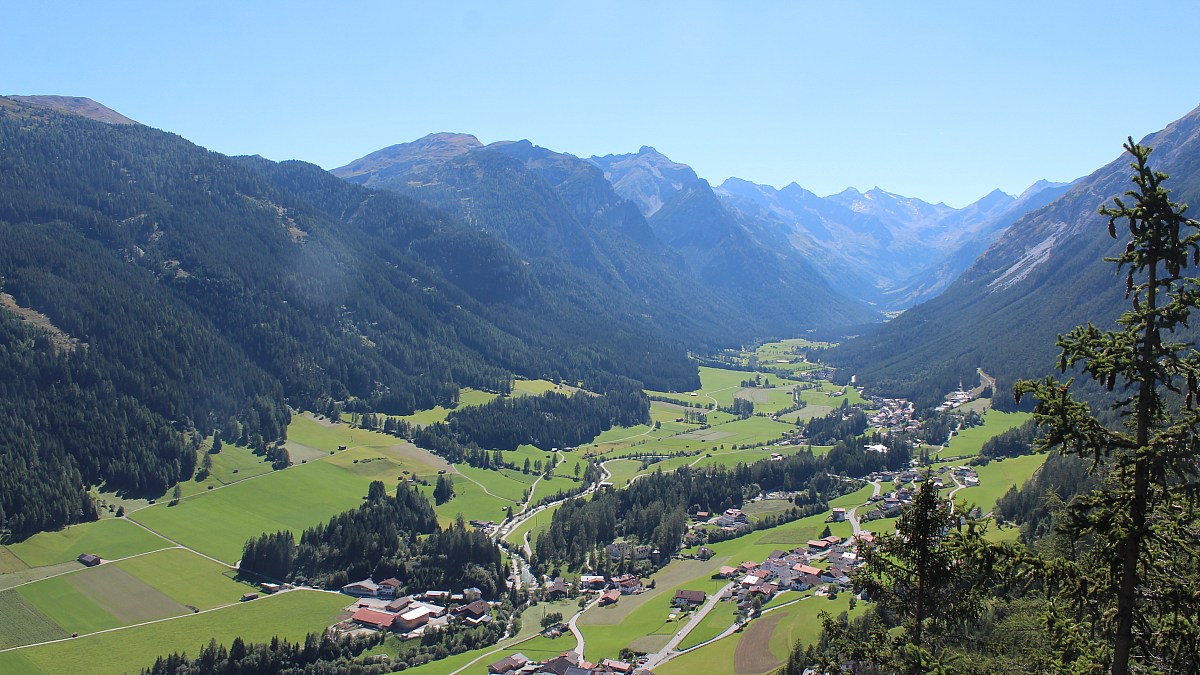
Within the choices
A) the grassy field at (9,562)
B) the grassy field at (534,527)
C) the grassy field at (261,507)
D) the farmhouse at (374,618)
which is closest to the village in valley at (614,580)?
the farmhouse at (374,618)

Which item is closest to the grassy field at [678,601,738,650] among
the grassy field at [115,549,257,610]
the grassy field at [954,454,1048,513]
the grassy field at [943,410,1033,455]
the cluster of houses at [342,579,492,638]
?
the cluster of houses at [342,579,492,638]

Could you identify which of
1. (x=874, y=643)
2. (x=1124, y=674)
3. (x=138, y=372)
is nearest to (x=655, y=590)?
(x=874, y=643)

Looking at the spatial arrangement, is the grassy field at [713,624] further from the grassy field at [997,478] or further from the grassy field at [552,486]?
the grassy field at [552,486]

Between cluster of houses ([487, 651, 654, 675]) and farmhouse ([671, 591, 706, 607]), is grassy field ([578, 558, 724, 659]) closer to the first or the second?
farmhouse ([671, 591, 706, 607])

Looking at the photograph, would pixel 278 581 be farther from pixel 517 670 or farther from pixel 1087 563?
pixel 1087 563

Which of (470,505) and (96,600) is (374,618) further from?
(470,505)

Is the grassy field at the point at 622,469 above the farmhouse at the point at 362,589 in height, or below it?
below
